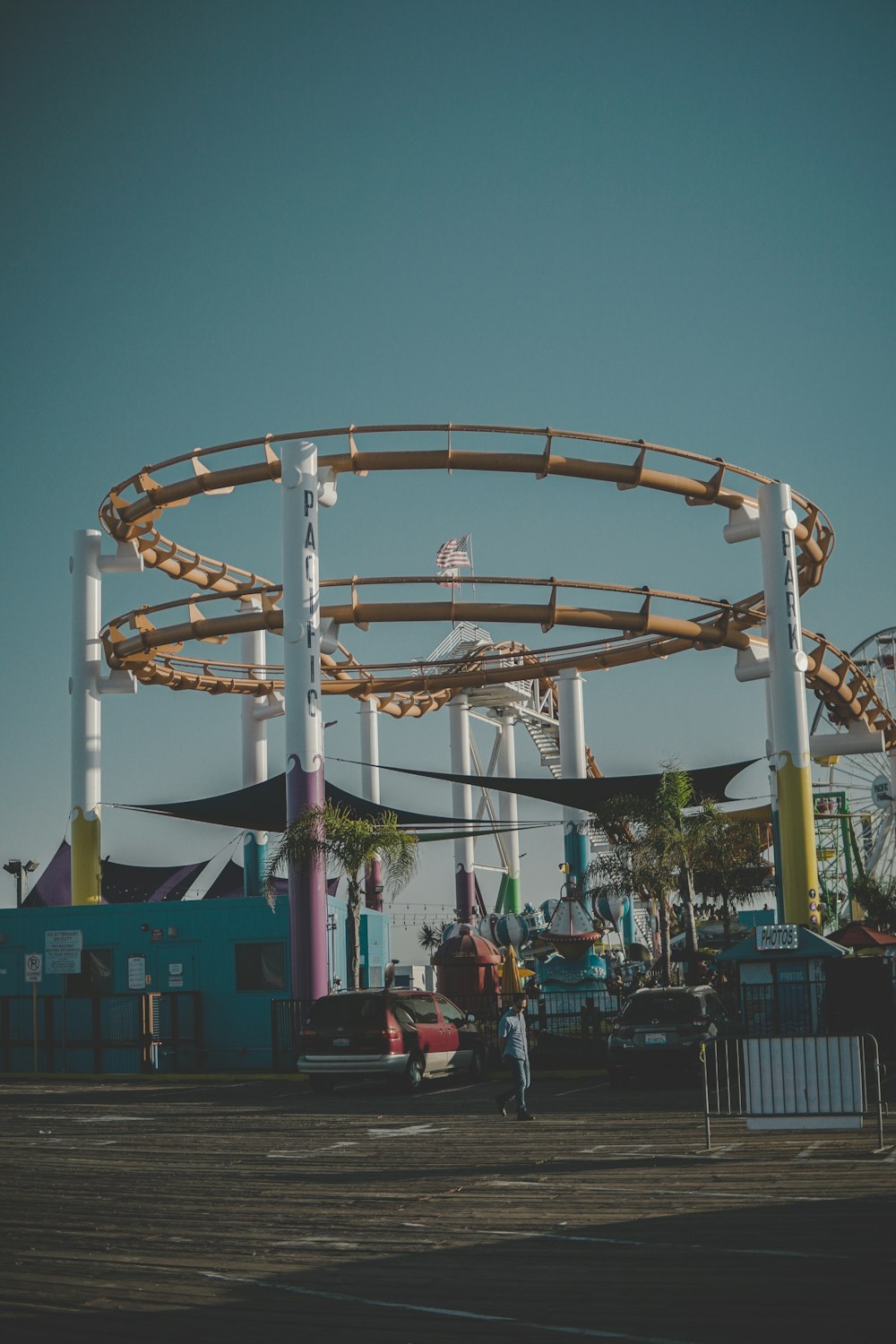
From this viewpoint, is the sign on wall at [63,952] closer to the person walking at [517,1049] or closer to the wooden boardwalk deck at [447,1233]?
the wooden boardwalk deck at [447,1233]

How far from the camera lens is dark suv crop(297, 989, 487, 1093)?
71.0ft

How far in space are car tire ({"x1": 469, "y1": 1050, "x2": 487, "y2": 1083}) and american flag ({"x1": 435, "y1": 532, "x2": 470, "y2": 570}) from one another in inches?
722

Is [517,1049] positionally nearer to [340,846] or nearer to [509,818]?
[340,846]

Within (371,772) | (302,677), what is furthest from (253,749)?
(302,677)

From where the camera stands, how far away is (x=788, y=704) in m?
31.0

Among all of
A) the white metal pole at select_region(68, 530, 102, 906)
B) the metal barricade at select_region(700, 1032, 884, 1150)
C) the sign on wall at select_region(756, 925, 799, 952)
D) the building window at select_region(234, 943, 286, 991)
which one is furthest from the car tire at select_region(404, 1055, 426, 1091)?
the white metal pole at select_region(68, 530, 102, 906)

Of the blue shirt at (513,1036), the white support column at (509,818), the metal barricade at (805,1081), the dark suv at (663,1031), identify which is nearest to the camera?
the metal barricade at (805,1081)

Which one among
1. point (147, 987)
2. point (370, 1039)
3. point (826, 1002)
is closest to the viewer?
point (370, 1039)

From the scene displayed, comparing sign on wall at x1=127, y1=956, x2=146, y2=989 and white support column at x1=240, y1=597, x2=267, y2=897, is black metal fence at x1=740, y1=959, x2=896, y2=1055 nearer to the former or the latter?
sign on wall at x1=127, y1=956, x2=146, y2=989

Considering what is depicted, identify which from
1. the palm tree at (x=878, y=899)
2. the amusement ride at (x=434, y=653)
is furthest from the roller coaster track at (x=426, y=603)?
the palm tree at (x=878, y=899)

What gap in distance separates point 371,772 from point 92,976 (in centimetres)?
1582

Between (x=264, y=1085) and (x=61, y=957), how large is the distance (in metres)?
6.90

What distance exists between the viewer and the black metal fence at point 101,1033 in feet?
92.8

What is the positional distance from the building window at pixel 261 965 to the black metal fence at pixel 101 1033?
3.49ft
